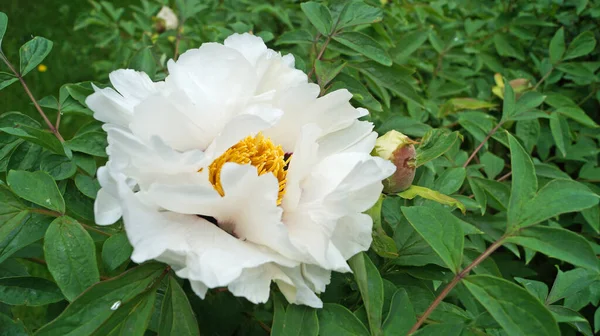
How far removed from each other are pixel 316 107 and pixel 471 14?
143 cm

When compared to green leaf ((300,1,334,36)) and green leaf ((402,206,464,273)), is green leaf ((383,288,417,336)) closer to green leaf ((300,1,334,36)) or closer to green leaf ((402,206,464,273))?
green leaf ((402,206,464,273))

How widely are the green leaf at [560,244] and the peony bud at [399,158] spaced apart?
0.16m

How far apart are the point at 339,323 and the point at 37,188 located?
0.42 m

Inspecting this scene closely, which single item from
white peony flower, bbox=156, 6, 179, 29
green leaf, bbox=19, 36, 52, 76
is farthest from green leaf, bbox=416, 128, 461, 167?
white peony flower, bbox=156, 6, 179, 29

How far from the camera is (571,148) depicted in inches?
54.8

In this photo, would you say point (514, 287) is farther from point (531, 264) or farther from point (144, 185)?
point (531, 264)

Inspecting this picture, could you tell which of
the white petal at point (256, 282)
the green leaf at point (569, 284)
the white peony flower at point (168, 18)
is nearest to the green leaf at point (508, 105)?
the green leaf at point (569, 284)

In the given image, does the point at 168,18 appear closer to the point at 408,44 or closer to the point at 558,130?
the point at 408,44

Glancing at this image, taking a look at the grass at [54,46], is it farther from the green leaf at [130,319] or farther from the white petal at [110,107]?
the green leaf at [130,319]

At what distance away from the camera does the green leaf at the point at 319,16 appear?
1.01 meters

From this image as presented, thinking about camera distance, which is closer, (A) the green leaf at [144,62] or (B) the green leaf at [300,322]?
(B) the green leaf at [300,322]

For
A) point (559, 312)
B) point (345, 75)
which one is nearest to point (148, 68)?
point (345, 75)

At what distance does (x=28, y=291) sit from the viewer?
0.70 meters

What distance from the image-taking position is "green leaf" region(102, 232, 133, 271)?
70 cm
